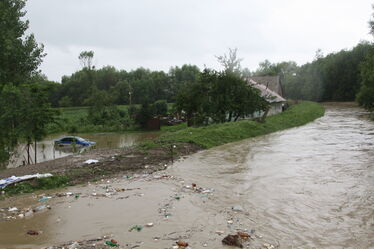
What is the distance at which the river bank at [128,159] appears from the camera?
10922 millimetres

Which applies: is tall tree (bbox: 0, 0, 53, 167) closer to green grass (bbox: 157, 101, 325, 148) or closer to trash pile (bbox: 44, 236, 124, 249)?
green grass (bbox: 157, 101, 325, 148)

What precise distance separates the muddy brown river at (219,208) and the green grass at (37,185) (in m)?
0.46

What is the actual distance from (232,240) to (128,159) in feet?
27.8

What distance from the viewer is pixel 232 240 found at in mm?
5855

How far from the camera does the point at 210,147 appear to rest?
1777cm

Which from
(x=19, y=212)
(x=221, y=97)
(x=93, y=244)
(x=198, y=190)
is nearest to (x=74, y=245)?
(x=93, y=244)

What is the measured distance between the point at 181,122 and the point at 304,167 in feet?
96.2

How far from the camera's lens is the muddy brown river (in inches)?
250

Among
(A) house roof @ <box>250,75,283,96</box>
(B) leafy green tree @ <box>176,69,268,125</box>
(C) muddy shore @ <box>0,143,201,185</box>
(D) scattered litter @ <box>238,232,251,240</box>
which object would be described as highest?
(A) house roof @ <box>250,75,283,96</box>

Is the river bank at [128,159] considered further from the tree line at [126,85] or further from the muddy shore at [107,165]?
the tree line at [126,85]

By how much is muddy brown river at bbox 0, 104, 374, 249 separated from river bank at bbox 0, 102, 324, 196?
27.2 inches

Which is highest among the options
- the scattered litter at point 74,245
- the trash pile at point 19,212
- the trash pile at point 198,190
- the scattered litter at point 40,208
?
the trash pile at point 198,190

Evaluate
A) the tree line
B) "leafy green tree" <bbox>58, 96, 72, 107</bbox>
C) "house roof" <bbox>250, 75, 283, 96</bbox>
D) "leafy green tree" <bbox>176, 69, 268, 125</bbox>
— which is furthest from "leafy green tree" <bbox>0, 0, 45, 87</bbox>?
"leafy green tree" <bbox>58, 96, 72, 107</bbox>

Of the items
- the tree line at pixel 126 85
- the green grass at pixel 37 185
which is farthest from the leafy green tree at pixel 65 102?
the green grass at pixel 37 185
